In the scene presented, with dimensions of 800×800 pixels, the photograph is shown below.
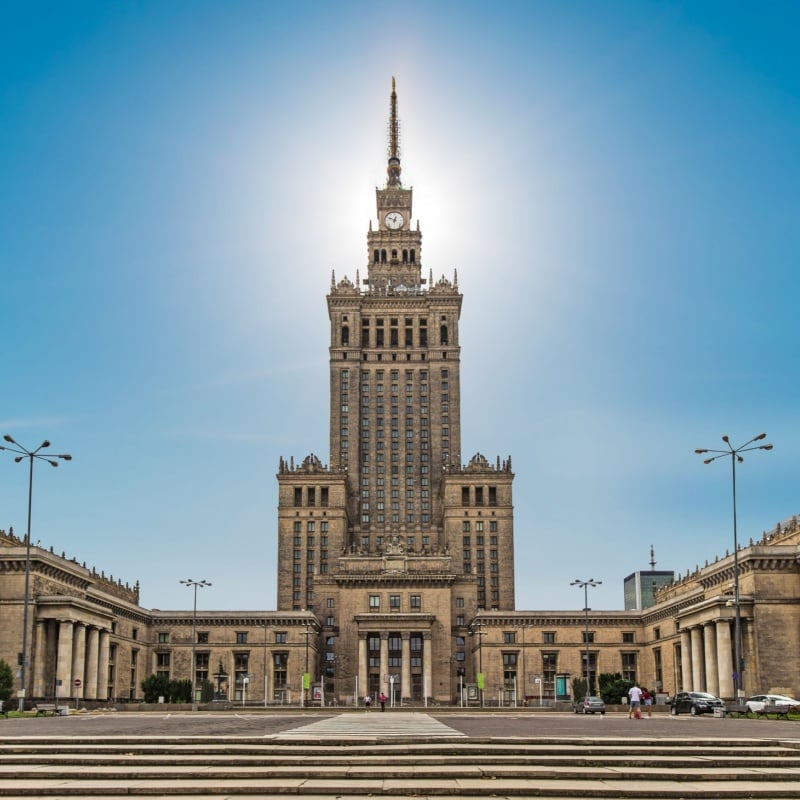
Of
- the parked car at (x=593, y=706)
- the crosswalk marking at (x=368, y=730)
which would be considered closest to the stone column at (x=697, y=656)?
the parked car at (x=593, y=706)

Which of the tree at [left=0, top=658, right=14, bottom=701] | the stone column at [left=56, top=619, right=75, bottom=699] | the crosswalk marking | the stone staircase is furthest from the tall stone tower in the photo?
the stone staircase

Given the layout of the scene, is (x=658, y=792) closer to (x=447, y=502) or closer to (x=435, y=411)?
(x=447, y=502)

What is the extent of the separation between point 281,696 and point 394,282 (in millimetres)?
88095

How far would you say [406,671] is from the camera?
142m

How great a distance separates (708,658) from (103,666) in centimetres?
6773

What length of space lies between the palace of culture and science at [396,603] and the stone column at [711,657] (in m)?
0.29

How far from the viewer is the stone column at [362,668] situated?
14138 centimetres

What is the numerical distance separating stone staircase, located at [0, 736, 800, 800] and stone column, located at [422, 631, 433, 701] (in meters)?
114

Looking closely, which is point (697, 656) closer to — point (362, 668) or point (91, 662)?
point (362, 668)

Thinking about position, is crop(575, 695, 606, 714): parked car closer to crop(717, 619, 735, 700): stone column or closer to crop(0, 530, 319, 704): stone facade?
crop(717, 619, 735, 700): stone column

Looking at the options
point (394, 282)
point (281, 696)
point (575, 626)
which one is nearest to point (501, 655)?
point (575, 626)

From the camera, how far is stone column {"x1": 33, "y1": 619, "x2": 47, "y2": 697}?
98.6m

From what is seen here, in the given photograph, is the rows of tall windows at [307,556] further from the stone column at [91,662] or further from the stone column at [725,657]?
the stone column at [725,657]

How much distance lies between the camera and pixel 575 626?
478 feet
